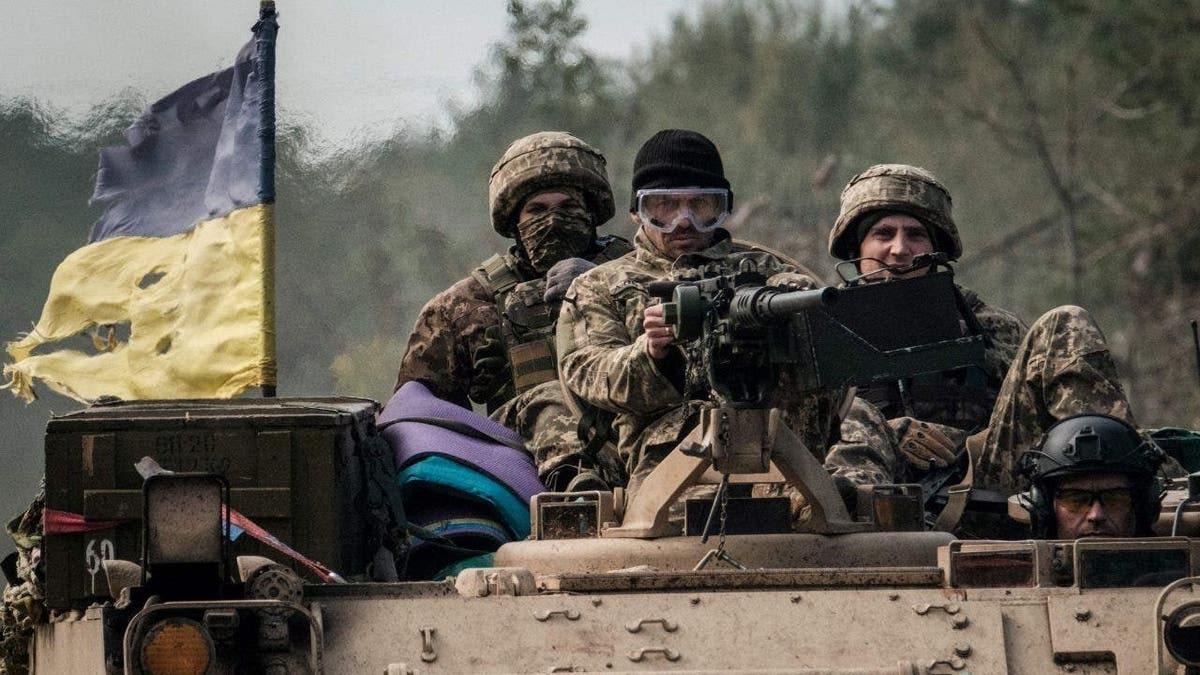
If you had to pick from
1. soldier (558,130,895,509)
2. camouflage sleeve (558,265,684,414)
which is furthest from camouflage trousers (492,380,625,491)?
camouflage sleeve (558,265,684,414)

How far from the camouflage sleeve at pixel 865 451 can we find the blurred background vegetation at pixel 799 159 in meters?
5.17

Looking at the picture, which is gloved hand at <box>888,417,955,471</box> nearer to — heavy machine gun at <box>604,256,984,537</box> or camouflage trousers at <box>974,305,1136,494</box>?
camouflage trousers at <box>974,305,1136,494</box>

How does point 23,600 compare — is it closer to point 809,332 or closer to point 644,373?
point 644,373

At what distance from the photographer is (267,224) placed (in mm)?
12469

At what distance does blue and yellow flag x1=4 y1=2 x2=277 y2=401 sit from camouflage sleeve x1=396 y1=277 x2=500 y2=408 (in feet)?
2.39

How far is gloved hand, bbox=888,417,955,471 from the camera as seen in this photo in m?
10.7

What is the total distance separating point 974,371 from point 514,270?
7.28ft

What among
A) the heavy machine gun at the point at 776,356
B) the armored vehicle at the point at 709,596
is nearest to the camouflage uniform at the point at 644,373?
the heavy machine gun at the point at 776,356

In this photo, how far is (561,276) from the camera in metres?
11.1

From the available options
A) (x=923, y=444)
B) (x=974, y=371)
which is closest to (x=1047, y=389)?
(x=923, y=444)

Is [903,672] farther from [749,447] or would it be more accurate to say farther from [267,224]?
[267,224]

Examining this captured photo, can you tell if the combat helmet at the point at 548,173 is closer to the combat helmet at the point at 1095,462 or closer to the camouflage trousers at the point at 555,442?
the camouflage trousers at the point at 555,442

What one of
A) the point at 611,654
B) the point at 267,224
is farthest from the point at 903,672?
the point at 267,224

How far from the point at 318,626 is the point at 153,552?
0.57 metres
